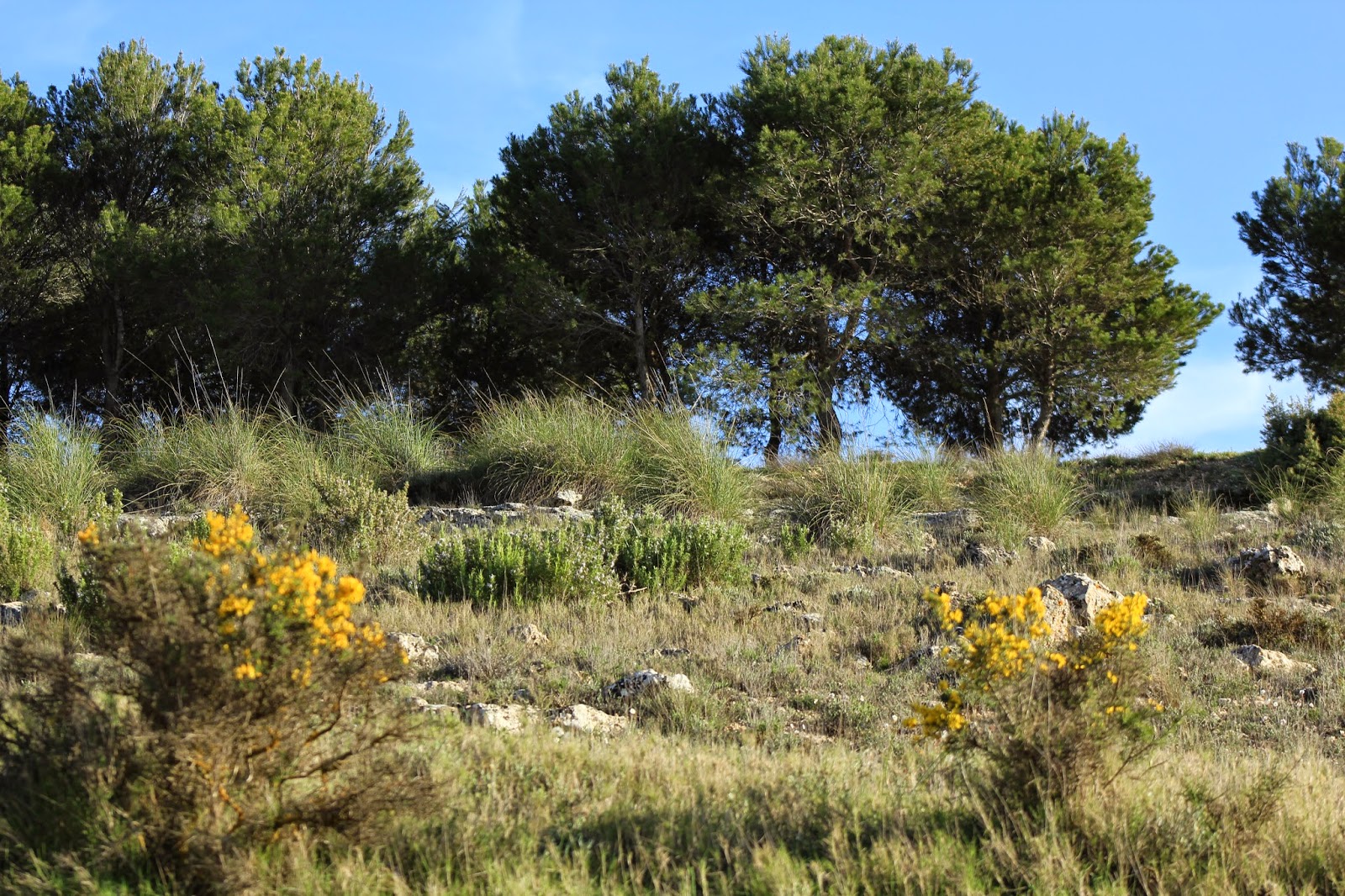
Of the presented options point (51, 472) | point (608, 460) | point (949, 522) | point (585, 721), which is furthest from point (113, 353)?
point (585, 721)

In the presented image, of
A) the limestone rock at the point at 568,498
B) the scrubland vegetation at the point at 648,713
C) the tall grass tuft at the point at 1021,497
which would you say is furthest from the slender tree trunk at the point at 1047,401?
the limestone rock at the point at 568,498

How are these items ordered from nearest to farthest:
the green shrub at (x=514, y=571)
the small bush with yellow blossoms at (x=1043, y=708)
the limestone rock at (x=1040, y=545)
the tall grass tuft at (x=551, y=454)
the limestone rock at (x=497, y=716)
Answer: the small bush with yellow blossoms at (x=1043, y=708), the limestone rock at (x=497, y=716), the green shrub at (x=514, y=571), the limestone rock at (x=1040, y=545), the tall grass tuft at (x=551, y=454)

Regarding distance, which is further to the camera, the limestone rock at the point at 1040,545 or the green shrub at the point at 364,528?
the limestone rock at the point at 1040,545

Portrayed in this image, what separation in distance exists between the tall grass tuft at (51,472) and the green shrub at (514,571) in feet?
12.4

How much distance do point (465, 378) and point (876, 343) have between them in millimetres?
7165

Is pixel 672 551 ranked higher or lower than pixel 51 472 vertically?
lower

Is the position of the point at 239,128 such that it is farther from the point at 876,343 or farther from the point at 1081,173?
the point at 1081,173

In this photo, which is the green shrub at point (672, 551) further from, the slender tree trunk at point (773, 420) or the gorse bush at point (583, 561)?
the slender tree trunk at point (773, 420)

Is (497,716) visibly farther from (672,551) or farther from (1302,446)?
(1302,446)

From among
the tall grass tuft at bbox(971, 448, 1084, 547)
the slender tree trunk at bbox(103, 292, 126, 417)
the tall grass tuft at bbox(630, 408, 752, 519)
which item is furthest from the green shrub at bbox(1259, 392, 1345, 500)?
the slender tree trunk at bbox(103, 292, 126, 417)

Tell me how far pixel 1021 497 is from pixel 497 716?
7.05 m

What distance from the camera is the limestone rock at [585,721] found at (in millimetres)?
4344

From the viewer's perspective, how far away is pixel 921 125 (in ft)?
56.9

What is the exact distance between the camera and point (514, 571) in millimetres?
7027
